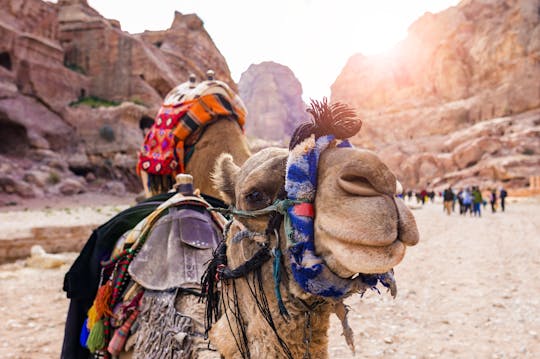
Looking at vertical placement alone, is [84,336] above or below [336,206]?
below

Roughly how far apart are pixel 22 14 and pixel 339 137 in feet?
112

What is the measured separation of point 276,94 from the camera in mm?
106500

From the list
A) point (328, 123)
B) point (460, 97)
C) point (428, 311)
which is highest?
point (460, 97)

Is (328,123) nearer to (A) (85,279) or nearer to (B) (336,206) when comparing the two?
(B) (336,206)

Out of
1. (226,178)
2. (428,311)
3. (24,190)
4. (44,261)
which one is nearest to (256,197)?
(226,178)

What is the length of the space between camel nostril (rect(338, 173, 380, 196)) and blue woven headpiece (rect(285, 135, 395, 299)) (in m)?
0.10

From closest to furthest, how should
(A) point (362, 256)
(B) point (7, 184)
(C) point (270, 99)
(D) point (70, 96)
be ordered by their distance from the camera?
(A) point (362, 256) → (B) point (7, 184) → (D) point (70, 96) → (C) point (270, 99)

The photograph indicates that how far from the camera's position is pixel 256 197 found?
3.97 feet

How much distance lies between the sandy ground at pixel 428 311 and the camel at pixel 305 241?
1474 mm

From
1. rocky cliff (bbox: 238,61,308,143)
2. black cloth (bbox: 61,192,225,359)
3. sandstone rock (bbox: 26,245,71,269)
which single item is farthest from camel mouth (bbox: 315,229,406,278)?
rocky cliff (bbox: 238,61,308,143)

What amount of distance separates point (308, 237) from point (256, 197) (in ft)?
0.81

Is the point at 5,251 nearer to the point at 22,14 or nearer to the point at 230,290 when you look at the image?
the point at 230,290

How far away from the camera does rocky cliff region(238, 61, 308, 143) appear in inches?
3935

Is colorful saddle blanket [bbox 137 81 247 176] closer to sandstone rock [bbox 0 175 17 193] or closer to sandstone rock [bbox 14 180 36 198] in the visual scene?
sandstone rock [bbox 14 180 36 198]
